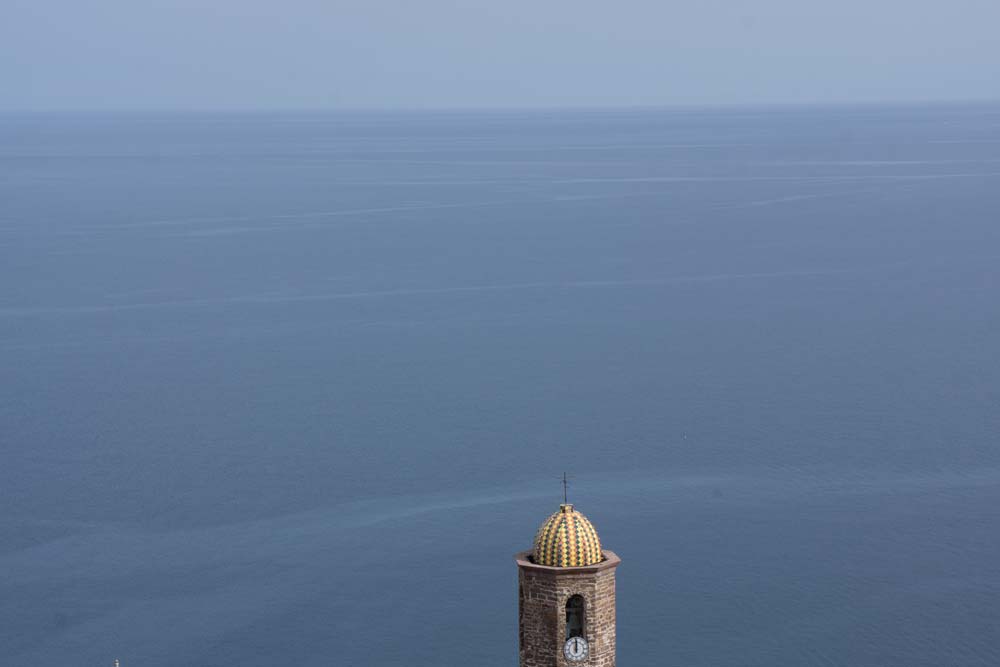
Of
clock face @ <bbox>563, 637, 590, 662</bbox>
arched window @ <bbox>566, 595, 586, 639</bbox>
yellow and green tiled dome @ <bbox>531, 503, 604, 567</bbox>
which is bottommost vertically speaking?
clock face @ <bbox>563, 637, 590, 662</bbox>


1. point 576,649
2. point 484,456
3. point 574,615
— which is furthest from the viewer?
point 484,456

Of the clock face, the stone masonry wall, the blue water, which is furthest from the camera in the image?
the blue water

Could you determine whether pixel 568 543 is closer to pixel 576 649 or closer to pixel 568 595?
pixel 568 595

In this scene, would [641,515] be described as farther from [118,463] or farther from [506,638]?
[118,463]

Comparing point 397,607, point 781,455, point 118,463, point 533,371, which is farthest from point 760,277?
point 397,607

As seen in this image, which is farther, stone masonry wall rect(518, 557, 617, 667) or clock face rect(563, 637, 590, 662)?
clock face rect(563, 637, 590, 662)

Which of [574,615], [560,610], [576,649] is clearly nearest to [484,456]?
[574,615]

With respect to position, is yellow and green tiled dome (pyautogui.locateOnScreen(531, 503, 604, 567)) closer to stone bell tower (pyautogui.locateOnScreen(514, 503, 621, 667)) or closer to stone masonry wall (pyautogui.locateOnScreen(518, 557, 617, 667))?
stone bell tower (pyautogui.locateOnScreen(514, 503, 621, 667))

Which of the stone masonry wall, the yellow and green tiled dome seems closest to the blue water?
the stone masonry wall
